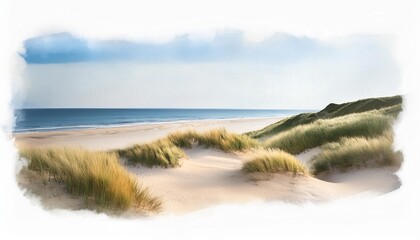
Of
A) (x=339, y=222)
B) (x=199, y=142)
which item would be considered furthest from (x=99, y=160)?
(x=339, y=222)

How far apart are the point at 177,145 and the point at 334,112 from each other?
35.6 inches

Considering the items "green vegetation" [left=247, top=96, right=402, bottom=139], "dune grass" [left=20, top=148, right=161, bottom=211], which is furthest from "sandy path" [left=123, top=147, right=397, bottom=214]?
"green vegetation" [left=247, top=96, right=402, bottom=139]

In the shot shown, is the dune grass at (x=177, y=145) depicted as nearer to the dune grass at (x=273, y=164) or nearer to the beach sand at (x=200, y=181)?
the beach sand at (x=200, y=181)

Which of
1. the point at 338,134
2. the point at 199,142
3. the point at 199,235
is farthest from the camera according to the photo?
the point at 338,134

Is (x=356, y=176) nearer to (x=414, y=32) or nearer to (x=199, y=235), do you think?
(x=414, y=32)

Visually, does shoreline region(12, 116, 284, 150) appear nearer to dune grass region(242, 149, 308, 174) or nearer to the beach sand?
the beach sand

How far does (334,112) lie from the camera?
2344mm

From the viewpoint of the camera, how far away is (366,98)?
7.34 ft

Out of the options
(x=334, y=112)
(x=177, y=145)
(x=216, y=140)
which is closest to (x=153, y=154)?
(x=177, y=145)

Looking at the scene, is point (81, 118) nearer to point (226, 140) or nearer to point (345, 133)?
point (226, 140)

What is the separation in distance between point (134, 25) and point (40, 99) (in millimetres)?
547

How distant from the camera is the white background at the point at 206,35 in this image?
1788 mm

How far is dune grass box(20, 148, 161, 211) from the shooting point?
1.72 m

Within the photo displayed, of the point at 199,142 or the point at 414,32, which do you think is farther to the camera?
the point at 199,142
